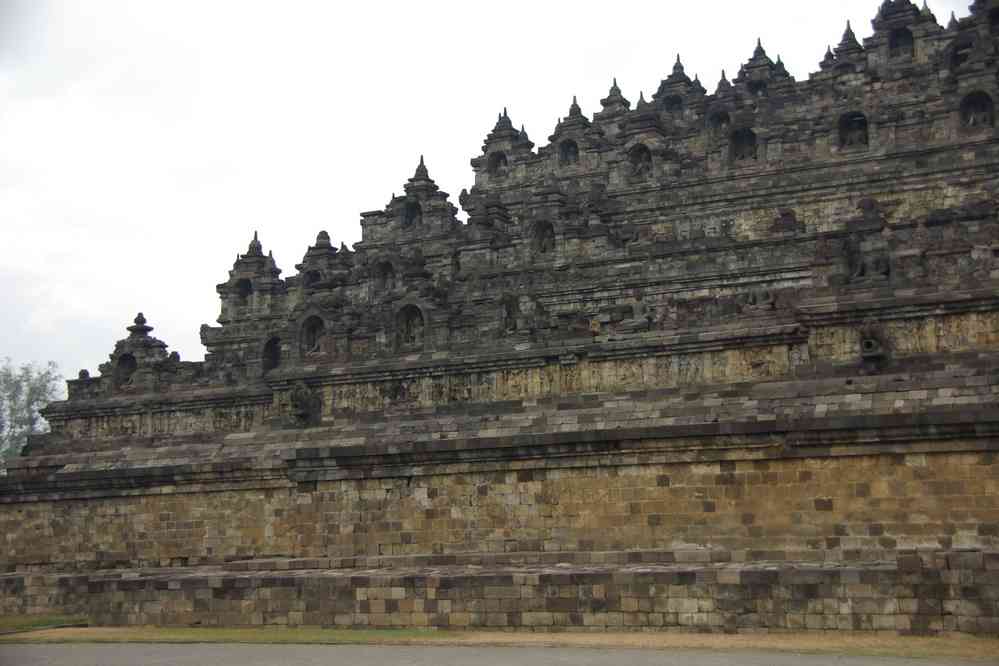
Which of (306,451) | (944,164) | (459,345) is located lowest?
(306,451)

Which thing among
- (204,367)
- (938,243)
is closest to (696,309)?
(938,243)

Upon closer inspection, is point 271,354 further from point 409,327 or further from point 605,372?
point 605,372

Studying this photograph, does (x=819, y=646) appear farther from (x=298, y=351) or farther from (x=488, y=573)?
(x=298, y=351)

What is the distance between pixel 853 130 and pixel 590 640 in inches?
1164

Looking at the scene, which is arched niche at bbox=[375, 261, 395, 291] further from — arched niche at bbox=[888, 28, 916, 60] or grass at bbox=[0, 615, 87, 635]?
arched niche at bbox=[888, 28, 916, 60]

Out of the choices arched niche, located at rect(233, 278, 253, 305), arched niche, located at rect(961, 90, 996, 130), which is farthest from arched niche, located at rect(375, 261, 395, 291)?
arched niche, located at rect(961, 90, 996, 130)

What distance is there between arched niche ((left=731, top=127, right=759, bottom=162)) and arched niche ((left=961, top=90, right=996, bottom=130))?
770 centimetres

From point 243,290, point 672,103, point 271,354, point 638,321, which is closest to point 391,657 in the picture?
point 638,321

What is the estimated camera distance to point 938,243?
32.9 meters

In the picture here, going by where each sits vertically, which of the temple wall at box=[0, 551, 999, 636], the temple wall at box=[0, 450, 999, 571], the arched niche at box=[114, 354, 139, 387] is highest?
the arched niche at box=[114, 354, 139, 387]

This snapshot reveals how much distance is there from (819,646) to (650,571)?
3774mm

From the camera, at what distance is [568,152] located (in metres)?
58.1

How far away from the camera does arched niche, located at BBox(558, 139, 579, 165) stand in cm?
5781

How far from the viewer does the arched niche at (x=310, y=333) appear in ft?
150
